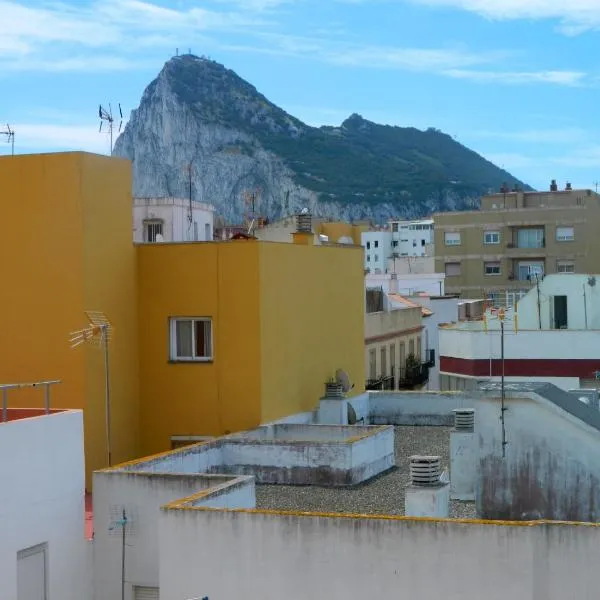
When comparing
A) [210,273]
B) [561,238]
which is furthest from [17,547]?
[561,238]

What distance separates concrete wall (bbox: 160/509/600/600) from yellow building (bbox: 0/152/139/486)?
6869 mm

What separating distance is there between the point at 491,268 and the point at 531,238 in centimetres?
389

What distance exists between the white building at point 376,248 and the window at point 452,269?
163 ft

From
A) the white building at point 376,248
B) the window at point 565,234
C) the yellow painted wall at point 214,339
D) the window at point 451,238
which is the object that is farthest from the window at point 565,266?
the yellow painted wall at point 214,339

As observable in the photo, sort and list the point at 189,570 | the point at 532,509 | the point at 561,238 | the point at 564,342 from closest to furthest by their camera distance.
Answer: the point at 189,570 → the point at 532,509 → the point at 564,342 → the point at 561,238

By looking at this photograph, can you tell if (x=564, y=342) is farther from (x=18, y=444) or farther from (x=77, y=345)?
(x=18, y=444)

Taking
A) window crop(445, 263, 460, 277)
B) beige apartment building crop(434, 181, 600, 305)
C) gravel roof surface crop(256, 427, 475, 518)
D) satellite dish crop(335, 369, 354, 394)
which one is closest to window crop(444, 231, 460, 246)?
beige apartment building crop(434, 181, 600, 305)

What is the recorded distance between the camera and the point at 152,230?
34.1m

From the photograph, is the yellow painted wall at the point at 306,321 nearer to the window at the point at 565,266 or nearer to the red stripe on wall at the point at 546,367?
the red stripe on wall at the point at 546,367

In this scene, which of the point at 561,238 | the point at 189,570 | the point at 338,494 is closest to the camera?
the point at 189,570

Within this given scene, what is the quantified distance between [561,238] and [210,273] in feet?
215

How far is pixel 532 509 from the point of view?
1683 centimetres

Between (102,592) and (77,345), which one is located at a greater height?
(77,345)

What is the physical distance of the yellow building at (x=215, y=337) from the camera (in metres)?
22.6
